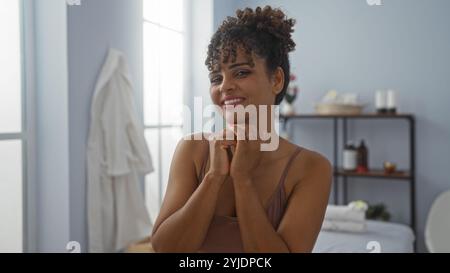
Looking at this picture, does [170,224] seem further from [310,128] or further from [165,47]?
[310,128]

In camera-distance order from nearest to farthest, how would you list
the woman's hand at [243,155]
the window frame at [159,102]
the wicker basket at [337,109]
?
the woman's hand at [243,155] < the window frame at [159,102] < the wicker basket at [337,109]

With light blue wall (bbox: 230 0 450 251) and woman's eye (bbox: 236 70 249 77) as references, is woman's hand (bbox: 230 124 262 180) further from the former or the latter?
light blue wall (bbox: 230 0 450 251)

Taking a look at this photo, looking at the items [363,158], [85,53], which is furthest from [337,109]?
[85,53]

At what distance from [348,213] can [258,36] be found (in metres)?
0.69

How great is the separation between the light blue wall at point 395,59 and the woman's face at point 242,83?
9 cm

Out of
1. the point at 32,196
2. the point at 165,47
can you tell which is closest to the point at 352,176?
the point at 165,47

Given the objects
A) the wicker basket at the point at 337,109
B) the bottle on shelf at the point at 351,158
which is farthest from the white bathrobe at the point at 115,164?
the wicker basket at the point at 337,109

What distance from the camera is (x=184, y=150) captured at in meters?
0.44

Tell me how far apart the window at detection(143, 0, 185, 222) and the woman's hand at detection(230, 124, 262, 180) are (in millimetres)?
171

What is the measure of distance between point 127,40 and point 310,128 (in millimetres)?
395

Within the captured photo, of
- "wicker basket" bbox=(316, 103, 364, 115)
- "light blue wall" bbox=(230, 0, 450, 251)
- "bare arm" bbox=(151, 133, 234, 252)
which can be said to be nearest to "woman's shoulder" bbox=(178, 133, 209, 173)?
"bare arm" bbox=(151, 133, 234, 252)

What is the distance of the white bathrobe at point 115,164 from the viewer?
0.63 m

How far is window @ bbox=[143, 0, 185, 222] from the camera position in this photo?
55 cm

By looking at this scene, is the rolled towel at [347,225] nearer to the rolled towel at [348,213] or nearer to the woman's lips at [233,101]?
the rolled towel at [348,213]
